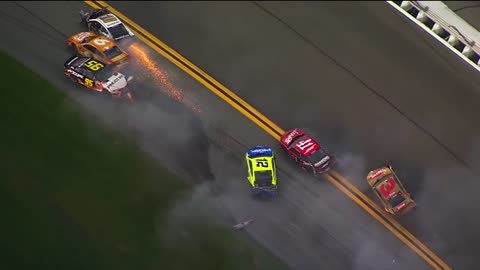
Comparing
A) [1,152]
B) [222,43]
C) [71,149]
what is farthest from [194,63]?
[1,152]

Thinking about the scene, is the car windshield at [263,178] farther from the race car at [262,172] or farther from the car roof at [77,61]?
the car roof at [77,61]

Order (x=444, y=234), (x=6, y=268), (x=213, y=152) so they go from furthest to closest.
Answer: (x=213, y=152), (x=444, y=234), (x=6, y=268)

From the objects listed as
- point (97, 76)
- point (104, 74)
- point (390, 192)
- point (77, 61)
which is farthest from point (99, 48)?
point (390, 192)

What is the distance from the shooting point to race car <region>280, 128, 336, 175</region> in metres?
35.6

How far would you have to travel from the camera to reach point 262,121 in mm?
38094

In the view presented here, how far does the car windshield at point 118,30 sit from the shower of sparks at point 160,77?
87 centimetres

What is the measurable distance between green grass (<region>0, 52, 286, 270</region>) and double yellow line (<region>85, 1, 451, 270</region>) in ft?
18.6

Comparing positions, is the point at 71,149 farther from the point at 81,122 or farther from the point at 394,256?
the point at 394,256

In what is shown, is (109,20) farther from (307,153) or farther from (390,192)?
(390,192)

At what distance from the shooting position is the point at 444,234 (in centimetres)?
3441

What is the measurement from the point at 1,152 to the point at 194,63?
38.4ft

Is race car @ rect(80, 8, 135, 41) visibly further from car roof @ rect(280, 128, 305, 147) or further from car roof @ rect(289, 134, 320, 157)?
car roof @ rect(289, 134, 320, 157)

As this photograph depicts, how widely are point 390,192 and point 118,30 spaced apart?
17.9m

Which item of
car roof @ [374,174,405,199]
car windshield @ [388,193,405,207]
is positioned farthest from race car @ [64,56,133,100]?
car windshield @ [388,193,405,207]
